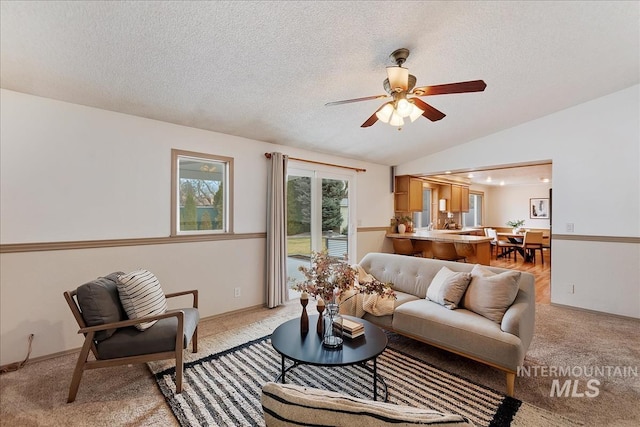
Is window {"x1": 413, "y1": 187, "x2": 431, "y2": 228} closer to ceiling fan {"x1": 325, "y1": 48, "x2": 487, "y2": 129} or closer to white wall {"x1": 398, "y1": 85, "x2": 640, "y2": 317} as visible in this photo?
white wall {"x1": 398, "y1": 85, "x2": 640, "y2": 317}

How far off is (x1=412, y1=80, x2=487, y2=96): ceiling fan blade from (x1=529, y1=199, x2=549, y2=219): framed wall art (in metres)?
9.32

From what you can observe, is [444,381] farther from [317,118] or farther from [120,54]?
[120,54]

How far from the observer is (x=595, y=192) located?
388 centimetres

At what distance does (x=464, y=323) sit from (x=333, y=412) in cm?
207

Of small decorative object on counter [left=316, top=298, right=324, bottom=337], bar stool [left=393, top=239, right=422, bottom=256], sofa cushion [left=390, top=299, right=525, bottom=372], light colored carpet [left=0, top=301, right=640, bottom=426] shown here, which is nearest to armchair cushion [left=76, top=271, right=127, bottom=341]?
light colored carpet [left=0, top=301, right=640, bottom=426]

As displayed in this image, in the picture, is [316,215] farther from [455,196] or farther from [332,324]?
[455,196]

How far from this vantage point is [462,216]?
8852 millimetres

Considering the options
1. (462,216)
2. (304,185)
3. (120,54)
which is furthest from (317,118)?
(462,216)

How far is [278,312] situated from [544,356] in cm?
288

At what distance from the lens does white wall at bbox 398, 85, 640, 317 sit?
364 cm

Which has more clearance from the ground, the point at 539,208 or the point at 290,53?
the point at 290,53

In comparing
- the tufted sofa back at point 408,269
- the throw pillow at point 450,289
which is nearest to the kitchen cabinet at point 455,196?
the tufted sofa back at point 408,269

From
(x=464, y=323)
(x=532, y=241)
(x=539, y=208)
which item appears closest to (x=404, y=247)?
(x=464, y=323)

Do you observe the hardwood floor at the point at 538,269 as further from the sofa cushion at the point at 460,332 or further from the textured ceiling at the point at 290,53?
the textured ceiling at the point at 290,53
